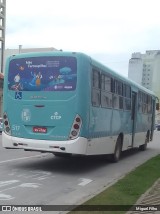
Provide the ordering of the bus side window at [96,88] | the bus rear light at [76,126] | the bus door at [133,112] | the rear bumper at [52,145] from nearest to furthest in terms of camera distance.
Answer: the rear bumper at [52,145] → the bus rear light at [76,126] → the bus side window at [96,88] → the bus door at [133,112]

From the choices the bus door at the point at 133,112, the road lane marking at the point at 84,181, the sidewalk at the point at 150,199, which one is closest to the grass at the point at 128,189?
the sidewalk at the point at 150,199

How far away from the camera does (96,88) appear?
12336 mm

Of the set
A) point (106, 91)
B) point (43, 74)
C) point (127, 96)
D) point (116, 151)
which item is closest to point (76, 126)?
point (43, 74)

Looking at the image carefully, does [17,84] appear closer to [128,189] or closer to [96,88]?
[96,88]

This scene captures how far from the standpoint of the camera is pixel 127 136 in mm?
17078

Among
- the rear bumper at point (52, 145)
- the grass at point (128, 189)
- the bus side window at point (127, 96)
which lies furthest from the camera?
the bus side window at point (127, 96)

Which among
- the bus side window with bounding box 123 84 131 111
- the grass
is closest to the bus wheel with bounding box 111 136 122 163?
the bus side window with bounding box 123 84 131 111

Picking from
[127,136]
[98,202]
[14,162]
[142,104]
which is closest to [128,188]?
[98,202]

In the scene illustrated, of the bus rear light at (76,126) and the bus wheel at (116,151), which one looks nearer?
the bus rear light at (76,126)

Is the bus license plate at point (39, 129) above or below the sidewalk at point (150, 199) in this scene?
above

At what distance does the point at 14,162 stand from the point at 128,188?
5.26 metres

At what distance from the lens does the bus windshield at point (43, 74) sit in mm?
11633

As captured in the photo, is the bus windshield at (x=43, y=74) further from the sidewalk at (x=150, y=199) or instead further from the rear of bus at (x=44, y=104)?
the sidewalk at (x=150, y=199)

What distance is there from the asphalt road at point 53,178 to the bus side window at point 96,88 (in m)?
2.11
